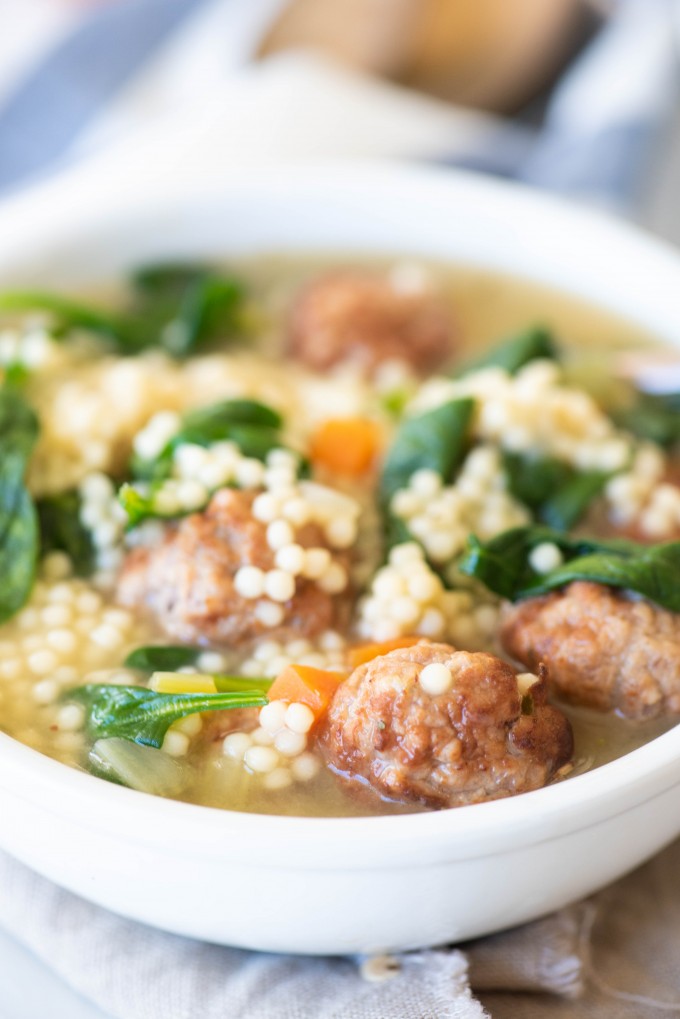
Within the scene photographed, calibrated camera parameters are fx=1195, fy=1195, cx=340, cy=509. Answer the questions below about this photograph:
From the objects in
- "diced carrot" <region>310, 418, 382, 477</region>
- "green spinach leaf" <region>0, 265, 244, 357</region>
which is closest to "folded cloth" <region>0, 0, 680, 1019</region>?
"green spinach leaf" <region>0, 265, 244, 357</region>

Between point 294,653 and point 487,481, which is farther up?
point 487,481

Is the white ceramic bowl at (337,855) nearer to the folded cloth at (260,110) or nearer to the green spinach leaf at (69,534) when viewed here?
the green spinach leaf at (69,534)


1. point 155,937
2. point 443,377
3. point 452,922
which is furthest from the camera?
point 443,377

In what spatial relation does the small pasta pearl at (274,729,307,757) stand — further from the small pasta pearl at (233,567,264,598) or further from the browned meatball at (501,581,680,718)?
the browned meatball at (501,581,680,718)

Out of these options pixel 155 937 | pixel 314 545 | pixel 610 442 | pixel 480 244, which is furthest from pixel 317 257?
pixel 155 937

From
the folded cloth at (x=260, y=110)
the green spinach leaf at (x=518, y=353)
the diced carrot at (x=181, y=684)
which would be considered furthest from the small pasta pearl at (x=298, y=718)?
the folded cloth at (x=260, y=110)

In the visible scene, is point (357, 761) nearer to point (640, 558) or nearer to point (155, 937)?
point (155, 937)

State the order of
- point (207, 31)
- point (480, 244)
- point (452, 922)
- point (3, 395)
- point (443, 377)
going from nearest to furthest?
point (452, 922)
point (3, 395)
point (443, 377)
point (480, 244)
point (207, 31)
